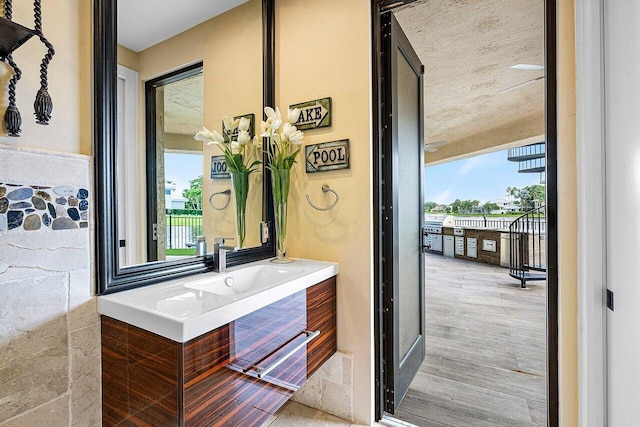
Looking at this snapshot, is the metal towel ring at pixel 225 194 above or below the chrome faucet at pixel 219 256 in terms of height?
above

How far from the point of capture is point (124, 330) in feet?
3.31

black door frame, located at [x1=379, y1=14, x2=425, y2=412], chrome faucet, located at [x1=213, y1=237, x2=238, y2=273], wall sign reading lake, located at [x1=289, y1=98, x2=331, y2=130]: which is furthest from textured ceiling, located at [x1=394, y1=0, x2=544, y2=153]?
chrome faucet, located at [x1=213, y1=237, x2=238, y2=273]

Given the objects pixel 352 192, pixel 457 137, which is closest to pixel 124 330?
pixel 352 192

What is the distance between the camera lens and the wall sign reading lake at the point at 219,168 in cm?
161

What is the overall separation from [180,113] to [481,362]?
2.68 meters

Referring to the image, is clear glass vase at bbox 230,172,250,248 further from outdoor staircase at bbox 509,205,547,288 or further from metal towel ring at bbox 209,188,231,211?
→ outdoor staircase at bbox 509,205,547,288

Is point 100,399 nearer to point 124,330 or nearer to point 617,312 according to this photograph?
point 124,330

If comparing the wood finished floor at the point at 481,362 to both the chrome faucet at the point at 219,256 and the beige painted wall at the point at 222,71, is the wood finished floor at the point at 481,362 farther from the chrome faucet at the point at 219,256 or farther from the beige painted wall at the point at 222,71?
the beige painted wall at the point at 222,71

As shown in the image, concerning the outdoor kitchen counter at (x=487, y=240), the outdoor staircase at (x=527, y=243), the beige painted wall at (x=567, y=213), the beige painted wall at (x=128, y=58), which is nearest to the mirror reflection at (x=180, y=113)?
the beige painted wall at (x=128, y=58)

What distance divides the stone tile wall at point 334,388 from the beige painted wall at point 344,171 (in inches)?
1.6

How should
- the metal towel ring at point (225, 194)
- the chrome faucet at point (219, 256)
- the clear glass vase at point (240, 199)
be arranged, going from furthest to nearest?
the clear glass vase at point (240, 199)
the metal towel ring at point (225, 194)
the chrome faucet at point (219, 256)

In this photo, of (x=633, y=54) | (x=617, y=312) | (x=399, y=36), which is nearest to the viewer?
(x=633, y=54)

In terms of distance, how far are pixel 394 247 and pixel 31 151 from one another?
5.21 ft

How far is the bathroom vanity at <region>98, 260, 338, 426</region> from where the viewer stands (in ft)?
2.88
